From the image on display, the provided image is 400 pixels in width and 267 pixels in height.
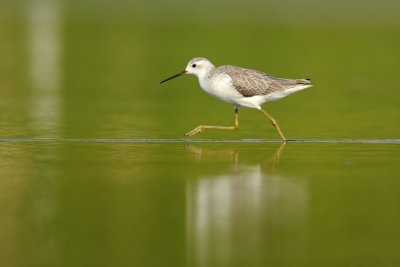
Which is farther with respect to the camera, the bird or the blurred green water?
the bird

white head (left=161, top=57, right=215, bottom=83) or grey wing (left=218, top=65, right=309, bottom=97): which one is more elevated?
white head (left=161, top=57, right=215, bottom=83)

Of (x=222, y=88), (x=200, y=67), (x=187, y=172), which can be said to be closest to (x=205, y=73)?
(x=200, y=67)

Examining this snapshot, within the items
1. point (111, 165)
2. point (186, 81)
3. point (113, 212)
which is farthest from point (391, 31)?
point (113, 212)

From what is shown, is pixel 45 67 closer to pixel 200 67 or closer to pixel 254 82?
pixel 200 67

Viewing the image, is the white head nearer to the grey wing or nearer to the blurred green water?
the grey wing

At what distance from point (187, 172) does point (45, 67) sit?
62.7 feet

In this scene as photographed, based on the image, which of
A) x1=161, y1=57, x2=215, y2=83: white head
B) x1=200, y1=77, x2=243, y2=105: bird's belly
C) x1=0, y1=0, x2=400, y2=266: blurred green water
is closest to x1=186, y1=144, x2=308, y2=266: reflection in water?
x1=0, y1=0, x2=400, y2=266: blurred green water

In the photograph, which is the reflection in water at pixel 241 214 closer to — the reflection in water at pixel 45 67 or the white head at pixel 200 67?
the white head at pixel 200 67

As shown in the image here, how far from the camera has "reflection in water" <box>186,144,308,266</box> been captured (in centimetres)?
999

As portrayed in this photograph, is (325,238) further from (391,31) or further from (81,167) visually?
(391,31)

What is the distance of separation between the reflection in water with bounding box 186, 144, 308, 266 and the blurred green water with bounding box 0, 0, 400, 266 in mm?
20

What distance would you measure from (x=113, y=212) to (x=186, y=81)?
60.3ft

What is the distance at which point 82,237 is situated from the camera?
10492 mm

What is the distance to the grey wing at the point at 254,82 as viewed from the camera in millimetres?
17781
